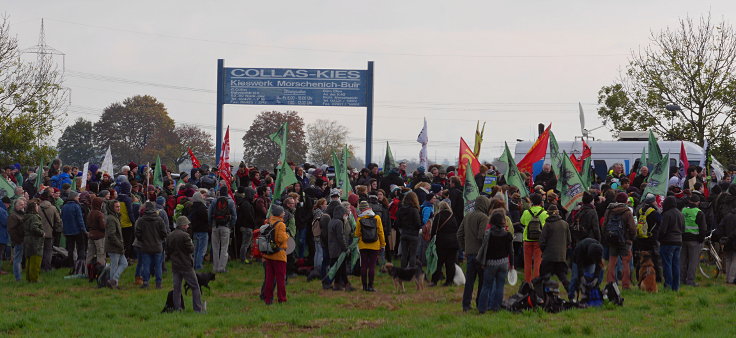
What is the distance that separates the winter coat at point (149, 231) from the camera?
19141 millimetres

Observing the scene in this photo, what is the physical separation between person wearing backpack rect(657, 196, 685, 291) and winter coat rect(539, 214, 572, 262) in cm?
263

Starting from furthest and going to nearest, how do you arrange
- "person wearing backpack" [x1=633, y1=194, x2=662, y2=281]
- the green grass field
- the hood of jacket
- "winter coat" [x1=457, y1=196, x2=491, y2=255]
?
the hood of jacket
"person wearing backpack" [x1=633, y1=194, x2=662, y2=281]
"winter coat" [x1=457, y1=196, x2=491, y2=255]
the green grass field

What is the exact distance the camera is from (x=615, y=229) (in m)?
18.0

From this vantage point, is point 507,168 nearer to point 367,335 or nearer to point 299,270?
point 299,270

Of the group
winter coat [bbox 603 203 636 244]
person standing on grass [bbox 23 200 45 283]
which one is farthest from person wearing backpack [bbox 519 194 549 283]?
person standing on grass [bbox 23 200 45 283]

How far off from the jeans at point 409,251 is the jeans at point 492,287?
403 centimetres

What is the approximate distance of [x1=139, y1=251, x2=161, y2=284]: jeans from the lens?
1958 cm

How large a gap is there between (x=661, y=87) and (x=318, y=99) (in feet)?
53.5

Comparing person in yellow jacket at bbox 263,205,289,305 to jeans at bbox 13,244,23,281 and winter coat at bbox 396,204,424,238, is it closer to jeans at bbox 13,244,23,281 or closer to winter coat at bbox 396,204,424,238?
winter coat at bbox 396,204,424,238

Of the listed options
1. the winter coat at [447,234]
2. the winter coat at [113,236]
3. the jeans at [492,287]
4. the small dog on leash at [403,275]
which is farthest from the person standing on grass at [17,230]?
the jeans at [492,287]

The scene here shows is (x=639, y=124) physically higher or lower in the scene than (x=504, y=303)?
higher

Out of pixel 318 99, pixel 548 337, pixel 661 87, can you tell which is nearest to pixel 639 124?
pixel 661 87

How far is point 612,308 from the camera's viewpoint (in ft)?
54.2

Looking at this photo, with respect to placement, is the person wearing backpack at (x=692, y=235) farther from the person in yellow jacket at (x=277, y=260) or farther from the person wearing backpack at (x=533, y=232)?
the person in yellow jacket at (x=277, y=260)
